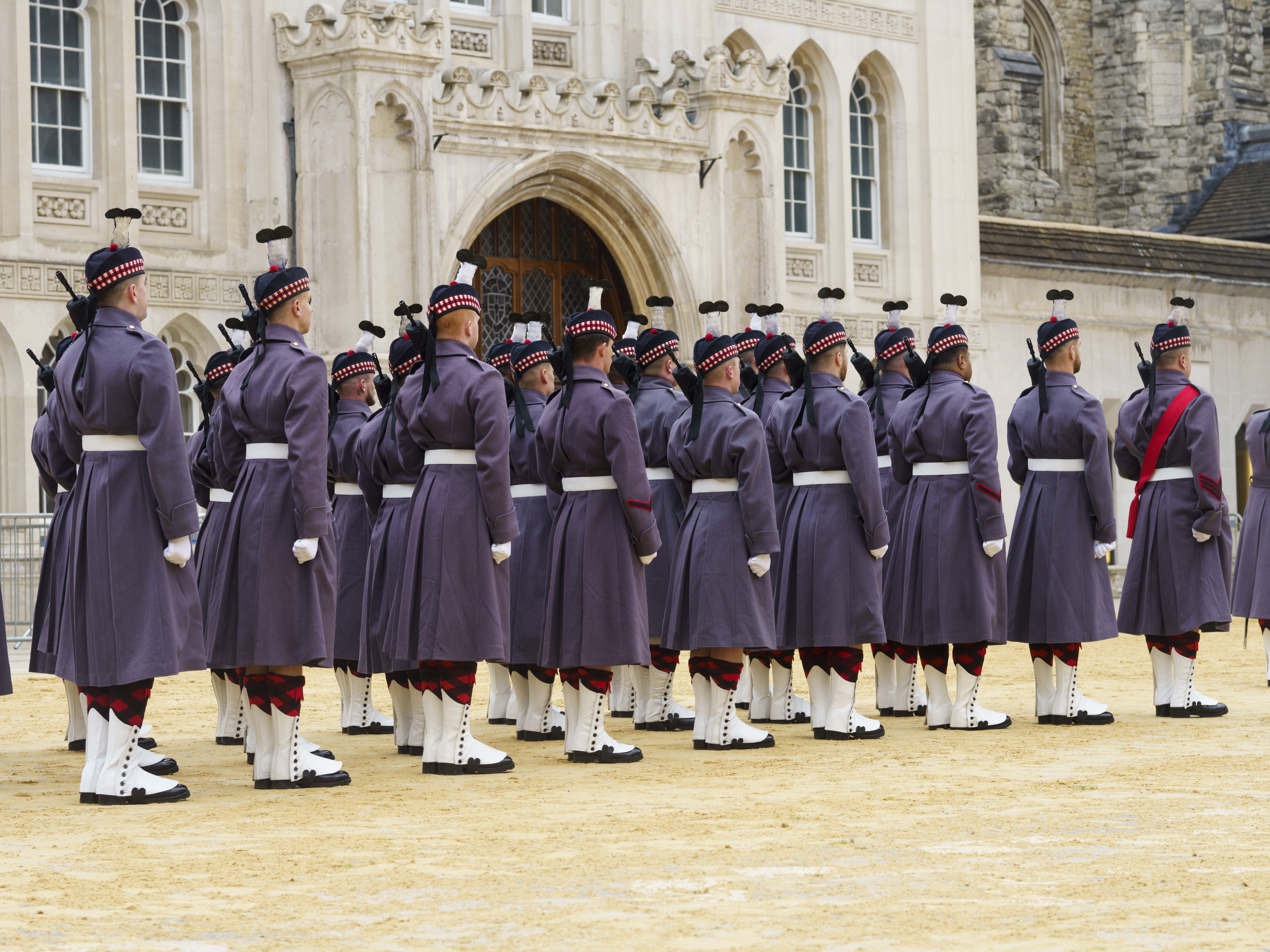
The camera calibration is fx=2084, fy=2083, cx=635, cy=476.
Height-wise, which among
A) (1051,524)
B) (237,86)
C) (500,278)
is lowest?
(1051,524)

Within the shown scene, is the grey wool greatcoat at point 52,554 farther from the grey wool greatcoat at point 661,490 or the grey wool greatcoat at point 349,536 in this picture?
the grey wool greatcoat at point 661,490

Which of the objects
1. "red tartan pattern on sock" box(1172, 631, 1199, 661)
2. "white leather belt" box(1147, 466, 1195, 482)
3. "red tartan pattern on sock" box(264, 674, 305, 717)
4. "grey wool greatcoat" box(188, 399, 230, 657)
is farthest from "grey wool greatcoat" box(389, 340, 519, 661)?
"white leather belt" box(1147, 466, 1195, 482)

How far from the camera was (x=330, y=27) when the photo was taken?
18.5m

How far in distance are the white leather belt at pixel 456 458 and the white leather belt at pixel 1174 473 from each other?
14.2 feet

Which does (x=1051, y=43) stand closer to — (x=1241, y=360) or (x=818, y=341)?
(x=1241, y=360)

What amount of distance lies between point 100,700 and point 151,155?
452 inches

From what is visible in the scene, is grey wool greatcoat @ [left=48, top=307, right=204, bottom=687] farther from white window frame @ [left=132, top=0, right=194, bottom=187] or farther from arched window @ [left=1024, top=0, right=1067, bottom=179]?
arched window @ [left=1024, top=0, right=1067, bottom=179]

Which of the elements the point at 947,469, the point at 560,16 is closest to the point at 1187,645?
the point at 947,469

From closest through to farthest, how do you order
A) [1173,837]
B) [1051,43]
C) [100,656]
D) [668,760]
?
[1173,837] < [100,656] < [668,760] < [1051,43]

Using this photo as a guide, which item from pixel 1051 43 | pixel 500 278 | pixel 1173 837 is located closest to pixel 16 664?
pixel 500 278

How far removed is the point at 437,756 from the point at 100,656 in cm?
155

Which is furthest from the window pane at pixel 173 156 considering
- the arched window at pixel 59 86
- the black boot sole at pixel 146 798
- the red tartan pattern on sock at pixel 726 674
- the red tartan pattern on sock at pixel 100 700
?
the black boot sole at pixel 146 798

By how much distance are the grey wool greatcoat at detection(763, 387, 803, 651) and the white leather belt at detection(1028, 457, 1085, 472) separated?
1.28m

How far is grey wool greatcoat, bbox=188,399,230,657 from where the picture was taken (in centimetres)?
898
